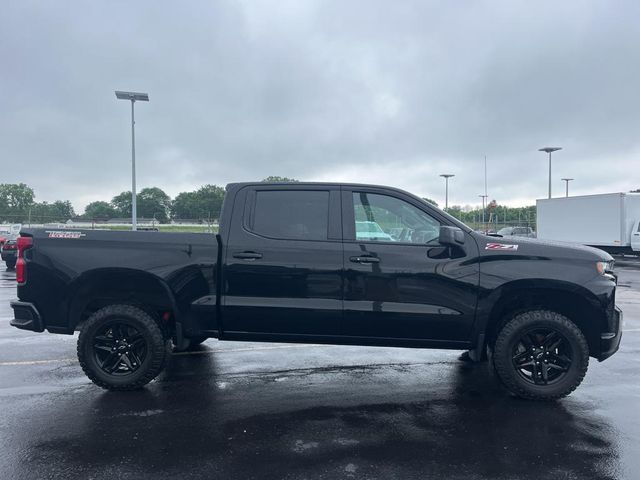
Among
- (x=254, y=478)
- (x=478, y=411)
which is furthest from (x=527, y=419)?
(x=254, y=478)

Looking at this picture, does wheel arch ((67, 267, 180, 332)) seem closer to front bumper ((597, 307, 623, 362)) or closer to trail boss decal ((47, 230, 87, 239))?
trail boss decal ((47, 230, 87, 239))

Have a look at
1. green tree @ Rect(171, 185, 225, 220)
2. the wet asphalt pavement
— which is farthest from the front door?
green tree @ Rect(171, 185, 225, 220)

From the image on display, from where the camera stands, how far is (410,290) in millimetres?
4738

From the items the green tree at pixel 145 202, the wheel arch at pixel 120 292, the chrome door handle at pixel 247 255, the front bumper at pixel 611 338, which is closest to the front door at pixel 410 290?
the chrome door handle at pixel 247 255

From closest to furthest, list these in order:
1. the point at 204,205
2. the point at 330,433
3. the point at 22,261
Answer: the point at 330,433, the point at 22,261, the point at 204,205

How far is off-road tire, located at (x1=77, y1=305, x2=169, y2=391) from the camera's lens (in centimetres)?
492

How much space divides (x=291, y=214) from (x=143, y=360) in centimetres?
201

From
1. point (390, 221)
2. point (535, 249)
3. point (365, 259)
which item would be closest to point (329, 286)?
point (365, 259)

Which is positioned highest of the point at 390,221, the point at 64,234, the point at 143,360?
the point at 390,221

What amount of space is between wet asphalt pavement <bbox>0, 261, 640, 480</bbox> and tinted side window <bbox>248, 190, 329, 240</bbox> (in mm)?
1559

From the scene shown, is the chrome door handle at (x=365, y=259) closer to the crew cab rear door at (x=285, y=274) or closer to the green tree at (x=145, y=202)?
the crew cab rear door at (x=285, y=274)

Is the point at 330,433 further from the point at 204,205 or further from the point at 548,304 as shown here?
the point at 204,205

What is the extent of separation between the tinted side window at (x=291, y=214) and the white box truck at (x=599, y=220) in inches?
912

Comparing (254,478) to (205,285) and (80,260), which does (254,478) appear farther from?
(80,260)
